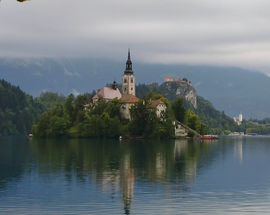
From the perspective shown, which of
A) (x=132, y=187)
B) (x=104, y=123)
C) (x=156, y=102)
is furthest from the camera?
(x=156, y=102)

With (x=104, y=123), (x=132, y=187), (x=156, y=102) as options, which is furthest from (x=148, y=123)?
(x=132, y=187)

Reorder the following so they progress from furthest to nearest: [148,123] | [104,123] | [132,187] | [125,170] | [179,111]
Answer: [179,111]
[104,123]
[148,123]
[125,170]
[132,187]

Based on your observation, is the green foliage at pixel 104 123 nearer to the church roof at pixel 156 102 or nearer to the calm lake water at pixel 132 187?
the church roof at pixel 156 102

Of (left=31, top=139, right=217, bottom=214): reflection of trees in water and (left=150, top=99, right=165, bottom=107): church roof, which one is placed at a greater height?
(left=150, top=99, right=165, bottom=107): church roof

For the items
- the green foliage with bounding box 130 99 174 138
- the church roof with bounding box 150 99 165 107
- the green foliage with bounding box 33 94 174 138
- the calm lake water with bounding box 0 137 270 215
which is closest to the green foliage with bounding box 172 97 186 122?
the church roof with bounding box 150 99 165 107

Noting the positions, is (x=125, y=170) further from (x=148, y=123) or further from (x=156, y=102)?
(x=156, y=102)

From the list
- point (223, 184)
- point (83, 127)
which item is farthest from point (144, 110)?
point (223, 184)

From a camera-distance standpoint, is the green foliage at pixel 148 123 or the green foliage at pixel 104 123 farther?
the green foliage at pixel 104 123

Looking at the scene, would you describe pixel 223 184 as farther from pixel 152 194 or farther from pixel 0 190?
pixel 0 190

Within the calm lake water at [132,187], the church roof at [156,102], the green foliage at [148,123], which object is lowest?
the calm lake water at [132,187]

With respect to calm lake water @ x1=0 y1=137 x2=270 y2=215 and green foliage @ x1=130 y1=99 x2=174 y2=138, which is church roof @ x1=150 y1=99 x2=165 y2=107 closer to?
green foliage @ x1=130 y1=99 x2=174 y2=138

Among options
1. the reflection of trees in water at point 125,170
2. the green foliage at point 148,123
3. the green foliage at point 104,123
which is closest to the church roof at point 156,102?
the green foliage at point 104,123

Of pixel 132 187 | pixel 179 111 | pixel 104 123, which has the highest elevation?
pixel 179 111

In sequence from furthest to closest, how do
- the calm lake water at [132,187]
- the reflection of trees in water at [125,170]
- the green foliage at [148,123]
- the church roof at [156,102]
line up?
1. the church roof at [156,102]
2. the green foliage at [148,123]
3. the reflection of trees in water at [125,170]
4. the calm lake water at [132,187]
